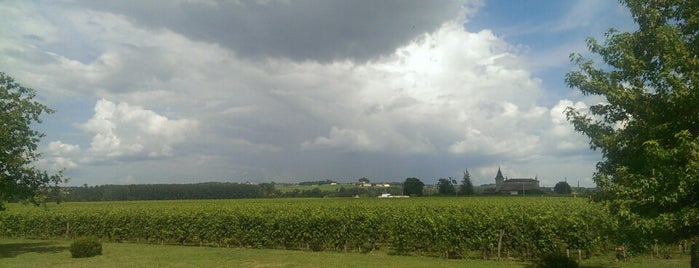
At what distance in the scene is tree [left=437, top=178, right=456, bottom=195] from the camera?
107075 millimetres

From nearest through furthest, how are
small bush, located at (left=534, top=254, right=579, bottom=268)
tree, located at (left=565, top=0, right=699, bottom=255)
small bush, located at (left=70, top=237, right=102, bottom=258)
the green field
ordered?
tree, located at (left=565, top=0, right=699, bottom=255) → small bush, located at (left=534, top=254, right=579, bottom=268) → the green field → small bush, located at (left=70, top=237, right=102, bottom=258)

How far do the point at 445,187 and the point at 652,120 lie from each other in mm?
100478

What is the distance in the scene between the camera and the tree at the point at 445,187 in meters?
107

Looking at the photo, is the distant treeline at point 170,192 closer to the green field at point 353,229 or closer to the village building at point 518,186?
the village building at point 518,186

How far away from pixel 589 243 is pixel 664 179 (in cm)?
1509

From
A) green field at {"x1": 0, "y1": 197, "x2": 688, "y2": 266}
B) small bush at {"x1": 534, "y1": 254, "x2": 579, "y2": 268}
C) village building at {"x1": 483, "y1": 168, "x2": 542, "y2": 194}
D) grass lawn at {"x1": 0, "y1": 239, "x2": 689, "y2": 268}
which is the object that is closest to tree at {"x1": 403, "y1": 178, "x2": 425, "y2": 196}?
village building at {"x1": 483, "y1": 168, "x2": 542, "y2": 194}

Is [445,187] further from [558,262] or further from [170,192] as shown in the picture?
[558,262]

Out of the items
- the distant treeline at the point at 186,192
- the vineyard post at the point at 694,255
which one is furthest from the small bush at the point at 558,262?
the distant treeline at the point at 186,192

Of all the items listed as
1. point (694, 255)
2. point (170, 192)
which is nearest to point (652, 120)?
point (694, 255)

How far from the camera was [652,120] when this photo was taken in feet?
31.7

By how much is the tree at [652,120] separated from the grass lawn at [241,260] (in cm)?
1201

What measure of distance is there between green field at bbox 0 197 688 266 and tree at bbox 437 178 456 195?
77.5 metres

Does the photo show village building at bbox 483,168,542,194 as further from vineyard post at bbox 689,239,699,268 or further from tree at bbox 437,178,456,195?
vineyard post at bbox 689,239,699,268

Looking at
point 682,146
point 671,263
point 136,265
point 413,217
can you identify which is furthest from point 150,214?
point 682,146
